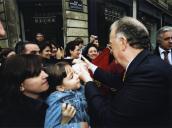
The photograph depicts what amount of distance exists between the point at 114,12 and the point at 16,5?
185 inches

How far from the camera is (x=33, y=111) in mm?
2330

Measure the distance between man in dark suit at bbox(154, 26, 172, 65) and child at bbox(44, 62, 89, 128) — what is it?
2.70m

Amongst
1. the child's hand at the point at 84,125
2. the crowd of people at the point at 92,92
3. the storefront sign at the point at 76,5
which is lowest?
the child's hand at the point at 84,125

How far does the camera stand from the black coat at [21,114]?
2.28 m

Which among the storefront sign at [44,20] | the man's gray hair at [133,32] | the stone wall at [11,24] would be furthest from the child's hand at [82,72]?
the storefront sign at [44,20]

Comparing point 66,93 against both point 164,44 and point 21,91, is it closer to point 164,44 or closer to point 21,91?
point 21,91

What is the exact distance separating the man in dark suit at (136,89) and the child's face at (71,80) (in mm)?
368

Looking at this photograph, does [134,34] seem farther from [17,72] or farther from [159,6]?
[159,6]

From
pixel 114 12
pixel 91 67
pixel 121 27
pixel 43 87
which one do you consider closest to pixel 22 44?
pixel 91 67

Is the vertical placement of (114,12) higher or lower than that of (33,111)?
higher

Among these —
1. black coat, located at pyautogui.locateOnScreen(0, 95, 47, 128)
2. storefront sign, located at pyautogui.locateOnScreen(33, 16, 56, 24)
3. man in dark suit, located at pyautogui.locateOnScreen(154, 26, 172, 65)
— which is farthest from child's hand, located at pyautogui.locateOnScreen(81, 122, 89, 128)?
storefront sign, located at pyautogui.locateOnScreen(33, 16, 56, 24)

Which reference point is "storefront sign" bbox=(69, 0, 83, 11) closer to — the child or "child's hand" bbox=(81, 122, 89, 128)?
the child

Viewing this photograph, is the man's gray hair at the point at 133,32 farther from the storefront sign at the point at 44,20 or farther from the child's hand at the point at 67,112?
the storefront sign at the point at 44,20

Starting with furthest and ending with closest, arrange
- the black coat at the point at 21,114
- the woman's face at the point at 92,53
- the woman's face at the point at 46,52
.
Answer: the woman's face at the point at 92,53, the woman's face at the point at 46,52, the black coat at the point at 21,114
